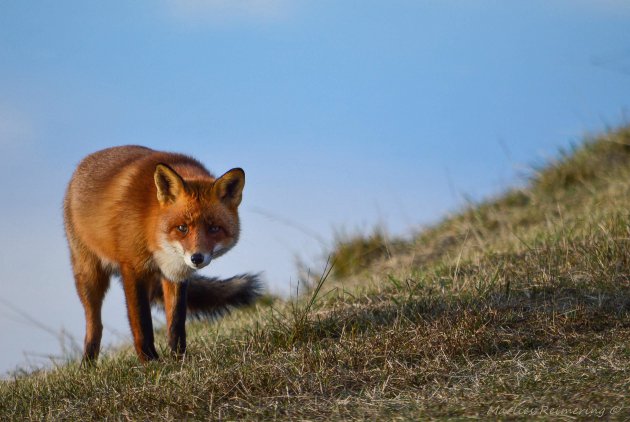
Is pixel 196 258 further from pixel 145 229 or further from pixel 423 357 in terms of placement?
pixel 423 357

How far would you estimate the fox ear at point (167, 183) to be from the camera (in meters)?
5.14

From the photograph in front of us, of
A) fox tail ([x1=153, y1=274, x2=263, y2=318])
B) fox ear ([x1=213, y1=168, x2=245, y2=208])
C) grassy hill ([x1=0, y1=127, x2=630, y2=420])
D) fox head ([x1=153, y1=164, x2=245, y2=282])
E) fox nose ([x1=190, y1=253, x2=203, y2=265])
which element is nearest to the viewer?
grassy hill ([x1=0, y1=127, x2=630, y2=420])

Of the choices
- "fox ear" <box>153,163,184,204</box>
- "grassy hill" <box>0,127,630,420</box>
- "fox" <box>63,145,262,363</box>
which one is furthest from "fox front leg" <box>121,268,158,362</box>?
"fox ear" <box>153,163,184,204</box>

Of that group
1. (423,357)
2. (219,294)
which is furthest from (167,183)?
(423,357)

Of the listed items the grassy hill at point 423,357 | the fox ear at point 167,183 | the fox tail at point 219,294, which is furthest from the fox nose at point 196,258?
the fox tail at point 219,294

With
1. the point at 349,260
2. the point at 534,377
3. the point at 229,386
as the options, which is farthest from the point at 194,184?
the point at 349,260

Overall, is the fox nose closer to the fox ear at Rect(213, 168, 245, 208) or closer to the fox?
the fox

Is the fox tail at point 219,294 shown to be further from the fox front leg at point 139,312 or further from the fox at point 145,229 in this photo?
the fox front leg at point 139,312

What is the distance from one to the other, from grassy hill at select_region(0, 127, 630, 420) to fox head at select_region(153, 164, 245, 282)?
60 cm

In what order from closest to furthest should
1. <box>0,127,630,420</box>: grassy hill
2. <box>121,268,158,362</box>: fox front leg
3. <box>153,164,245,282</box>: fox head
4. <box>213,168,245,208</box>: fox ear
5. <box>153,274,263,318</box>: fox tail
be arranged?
<box>0,127,630,420</box>: grassy hill < <box>153,164,245,282</box>: fox head < <box>213,168,245,208</box>: fox ear < <box>121,268,158,362</box>: fox front leg < <box>153,274,263,318</box>: fox tail

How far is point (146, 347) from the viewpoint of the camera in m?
5.47

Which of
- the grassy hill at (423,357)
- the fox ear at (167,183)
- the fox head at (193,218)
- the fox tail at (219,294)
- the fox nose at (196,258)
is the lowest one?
the grassy hill at (423,357)

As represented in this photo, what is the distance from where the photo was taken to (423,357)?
4629 mm

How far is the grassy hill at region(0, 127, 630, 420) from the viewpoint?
12.7 feet
